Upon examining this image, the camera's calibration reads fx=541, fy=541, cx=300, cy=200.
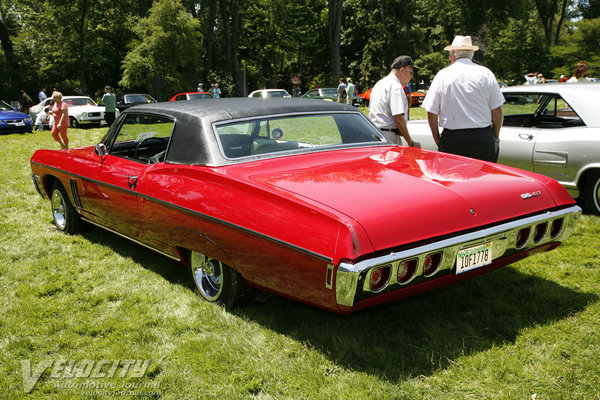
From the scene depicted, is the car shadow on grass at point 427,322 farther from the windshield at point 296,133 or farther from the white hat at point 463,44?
the white hat at point 463,44

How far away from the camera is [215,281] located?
3.80 metres

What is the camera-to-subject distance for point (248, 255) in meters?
3.14

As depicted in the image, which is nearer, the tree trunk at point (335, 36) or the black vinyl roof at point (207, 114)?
the black vinyl roof at point (207, 114)

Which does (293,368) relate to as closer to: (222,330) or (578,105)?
(222,330)

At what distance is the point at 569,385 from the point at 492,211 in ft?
3.24

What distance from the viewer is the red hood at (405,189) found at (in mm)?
2797

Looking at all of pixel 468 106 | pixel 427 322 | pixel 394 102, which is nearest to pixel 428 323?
pixel 427 322

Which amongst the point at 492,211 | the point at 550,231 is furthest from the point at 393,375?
the point at 550,231

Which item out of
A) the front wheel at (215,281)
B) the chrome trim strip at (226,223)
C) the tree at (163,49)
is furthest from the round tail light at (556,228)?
the tree at (163,49)

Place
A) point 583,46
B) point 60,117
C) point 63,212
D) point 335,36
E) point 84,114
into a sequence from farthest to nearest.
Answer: point 583,46, point 335,36, point 84,114, point 60,117, point 63,212

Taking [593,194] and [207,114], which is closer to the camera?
[207,114]
